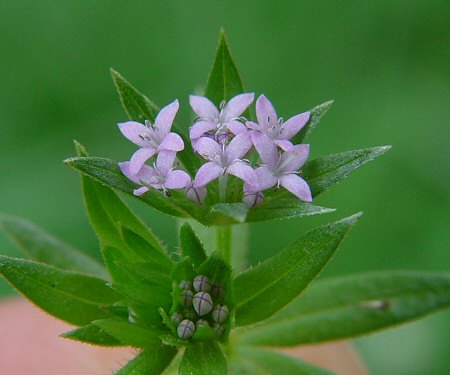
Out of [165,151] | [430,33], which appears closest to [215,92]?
[165,151]

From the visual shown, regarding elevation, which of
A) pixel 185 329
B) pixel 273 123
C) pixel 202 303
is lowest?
pixel 185 329

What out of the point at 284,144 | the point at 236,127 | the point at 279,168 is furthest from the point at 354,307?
the point at 236,127

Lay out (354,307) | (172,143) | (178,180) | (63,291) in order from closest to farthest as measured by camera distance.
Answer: (178,180) → (172,143) → (63,291) → (354,307)

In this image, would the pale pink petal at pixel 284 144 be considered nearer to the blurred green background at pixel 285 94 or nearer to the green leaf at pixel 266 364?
the green leaf at pixel 266 364

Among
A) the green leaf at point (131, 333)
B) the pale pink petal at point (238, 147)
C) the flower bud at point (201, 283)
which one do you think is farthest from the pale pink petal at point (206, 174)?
the green leaf at point (131, 333)

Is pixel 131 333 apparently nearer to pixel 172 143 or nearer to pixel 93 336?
pixel 93 336

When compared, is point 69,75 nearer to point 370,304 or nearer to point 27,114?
point 27,114

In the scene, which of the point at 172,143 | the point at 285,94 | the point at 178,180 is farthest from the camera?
the point at 285,94
